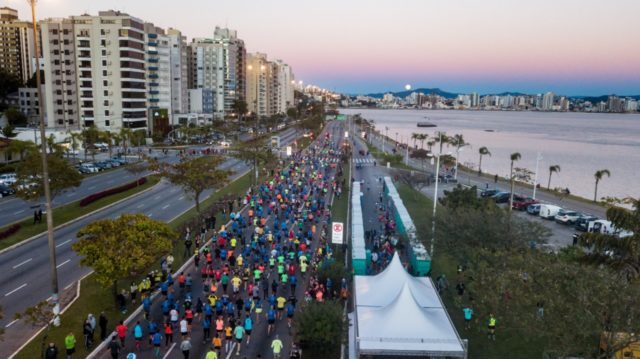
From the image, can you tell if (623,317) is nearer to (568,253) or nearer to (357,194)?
(568,253)

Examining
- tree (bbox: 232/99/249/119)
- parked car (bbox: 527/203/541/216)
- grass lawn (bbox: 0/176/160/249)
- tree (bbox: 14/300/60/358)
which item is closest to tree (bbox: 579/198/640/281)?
tree (bbox: 14/300/60/358)

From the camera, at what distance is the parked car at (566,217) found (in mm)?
42250

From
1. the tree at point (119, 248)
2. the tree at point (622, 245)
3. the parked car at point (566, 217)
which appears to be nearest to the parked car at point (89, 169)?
the tree at point (119, 248)

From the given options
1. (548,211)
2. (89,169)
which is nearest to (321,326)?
(548,211)

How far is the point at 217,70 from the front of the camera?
162 metres

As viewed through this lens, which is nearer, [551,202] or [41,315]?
[41,315]

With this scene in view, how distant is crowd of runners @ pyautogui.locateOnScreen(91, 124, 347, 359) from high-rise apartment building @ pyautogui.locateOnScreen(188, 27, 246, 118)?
129732 mm

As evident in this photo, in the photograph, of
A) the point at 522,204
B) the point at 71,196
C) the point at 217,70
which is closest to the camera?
the point at 71,196

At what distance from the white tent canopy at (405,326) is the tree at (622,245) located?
6016mm

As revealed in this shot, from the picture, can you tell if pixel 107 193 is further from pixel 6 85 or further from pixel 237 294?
pixel 6 85

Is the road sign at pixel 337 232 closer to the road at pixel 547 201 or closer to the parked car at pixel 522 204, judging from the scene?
the road at pixel 547 201

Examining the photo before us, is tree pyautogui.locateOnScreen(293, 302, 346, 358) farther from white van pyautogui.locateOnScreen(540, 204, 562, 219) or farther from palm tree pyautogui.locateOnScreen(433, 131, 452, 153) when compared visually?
white van pyautogui.locateOnScreen(540, 204, 562, 219)

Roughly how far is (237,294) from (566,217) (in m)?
32.1

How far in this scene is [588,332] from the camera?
12453 millimetres
